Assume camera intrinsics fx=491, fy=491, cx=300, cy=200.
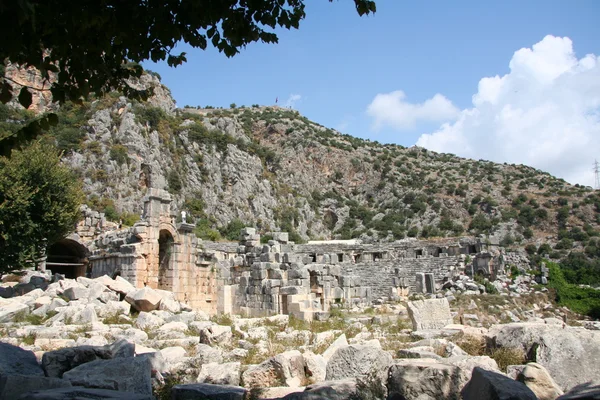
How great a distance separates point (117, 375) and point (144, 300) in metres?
9.57

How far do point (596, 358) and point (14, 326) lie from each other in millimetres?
12306

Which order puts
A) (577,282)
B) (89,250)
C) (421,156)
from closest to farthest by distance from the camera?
(89,250) → (577,282) → (421,156)

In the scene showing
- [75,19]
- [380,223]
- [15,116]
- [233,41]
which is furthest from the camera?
[380,223]

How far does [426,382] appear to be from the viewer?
5.91 meters

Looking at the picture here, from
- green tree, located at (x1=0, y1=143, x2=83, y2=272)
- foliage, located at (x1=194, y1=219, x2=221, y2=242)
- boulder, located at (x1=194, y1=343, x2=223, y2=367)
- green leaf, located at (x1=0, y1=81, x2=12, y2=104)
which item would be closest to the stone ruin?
green tree, located at (x1=0, y1=143, x2=83, y2=272)

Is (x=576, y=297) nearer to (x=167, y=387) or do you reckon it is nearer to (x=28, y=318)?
(x=167, y=387)

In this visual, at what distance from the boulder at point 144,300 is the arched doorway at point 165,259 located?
601 cm

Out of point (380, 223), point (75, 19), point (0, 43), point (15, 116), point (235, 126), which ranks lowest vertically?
point (0, 43)

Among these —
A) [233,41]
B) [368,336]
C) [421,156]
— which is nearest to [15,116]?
[368,336]

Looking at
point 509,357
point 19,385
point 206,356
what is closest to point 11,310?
point 206,356

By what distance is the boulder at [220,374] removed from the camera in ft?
23.7

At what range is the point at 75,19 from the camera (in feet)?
14.4

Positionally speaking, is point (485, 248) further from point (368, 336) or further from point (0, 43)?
point (0, 43)

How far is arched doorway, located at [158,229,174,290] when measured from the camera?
72.0ft
